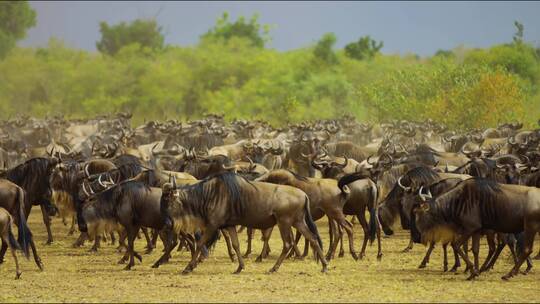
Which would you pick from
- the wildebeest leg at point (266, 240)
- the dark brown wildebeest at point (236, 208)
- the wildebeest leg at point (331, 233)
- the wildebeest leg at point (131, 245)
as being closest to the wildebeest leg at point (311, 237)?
the dark brown wildebeest at point (236, 208)

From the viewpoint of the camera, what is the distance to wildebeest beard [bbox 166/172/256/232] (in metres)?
13.0

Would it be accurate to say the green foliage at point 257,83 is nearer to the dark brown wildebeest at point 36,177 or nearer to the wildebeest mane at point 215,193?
the dark brown wildebeest at point 36,177

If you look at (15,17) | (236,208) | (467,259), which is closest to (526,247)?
(467,259)

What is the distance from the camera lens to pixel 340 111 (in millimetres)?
59312

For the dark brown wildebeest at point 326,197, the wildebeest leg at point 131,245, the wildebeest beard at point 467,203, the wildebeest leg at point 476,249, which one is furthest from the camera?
the dark brown wildebeest at point 326,197

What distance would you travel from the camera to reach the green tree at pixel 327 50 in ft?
233

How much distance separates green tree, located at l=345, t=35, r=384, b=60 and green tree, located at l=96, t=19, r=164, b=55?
111 feet

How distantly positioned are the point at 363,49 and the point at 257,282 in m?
67.3

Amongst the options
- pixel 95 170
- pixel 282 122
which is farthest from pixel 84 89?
pixel 95 170

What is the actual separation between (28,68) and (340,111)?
29805 millimetres

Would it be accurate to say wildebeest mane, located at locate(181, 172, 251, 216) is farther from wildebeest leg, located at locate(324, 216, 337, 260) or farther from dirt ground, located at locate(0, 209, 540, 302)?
wildebeest leg, located at locate(324, 216, 337, 260)

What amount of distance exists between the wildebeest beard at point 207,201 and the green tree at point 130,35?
312ft

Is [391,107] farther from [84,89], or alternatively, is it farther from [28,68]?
[28,68]

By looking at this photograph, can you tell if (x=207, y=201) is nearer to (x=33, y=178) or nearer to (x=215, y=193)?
(x=215, y=193)
